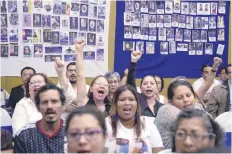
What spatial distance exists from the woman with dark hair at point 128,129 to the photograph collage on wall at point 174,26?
119 inches

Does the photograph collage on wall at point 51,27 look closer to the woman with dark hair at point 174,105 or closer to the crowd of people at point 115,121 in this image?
the crowd of people at point 115,121

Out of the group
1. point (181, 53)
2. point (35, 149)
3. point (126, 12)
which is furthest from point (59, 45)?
point (35, 149)

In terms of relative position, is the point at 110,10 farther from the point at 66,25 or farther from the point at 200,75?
the point at 200,75

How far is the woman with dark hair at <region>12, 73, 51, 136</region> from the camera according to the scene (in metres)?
3.56

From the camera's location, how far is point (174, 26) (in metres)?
6.41

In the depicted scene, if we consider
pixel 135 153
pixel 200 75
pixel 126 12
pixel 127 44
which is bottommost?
pixel 135 153

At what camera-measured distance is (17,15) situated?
549 centimetres

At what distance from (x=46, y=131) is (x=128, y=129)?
55cm

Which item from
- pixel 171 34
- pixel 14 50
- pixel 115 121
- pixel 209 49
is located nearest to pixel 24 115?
pixel 115 121

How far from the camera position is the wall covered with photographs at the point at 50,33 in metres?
5.48

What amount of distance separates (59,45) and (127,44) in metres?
0.97

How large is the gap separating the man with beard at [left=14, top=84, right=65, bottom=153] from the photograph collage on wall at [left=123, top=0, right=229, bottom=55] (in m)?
3.27

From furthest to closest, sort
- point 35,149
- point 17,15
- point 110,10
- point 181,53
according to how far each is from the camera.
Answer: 1. point 181,53
2. point 110,10
3. point 17,15
4. point 35,149

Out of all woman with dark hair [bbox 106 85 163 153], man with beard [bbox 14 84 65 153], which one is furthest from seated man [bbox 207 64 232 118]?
man with beard [bbox 14 84 65 153]
